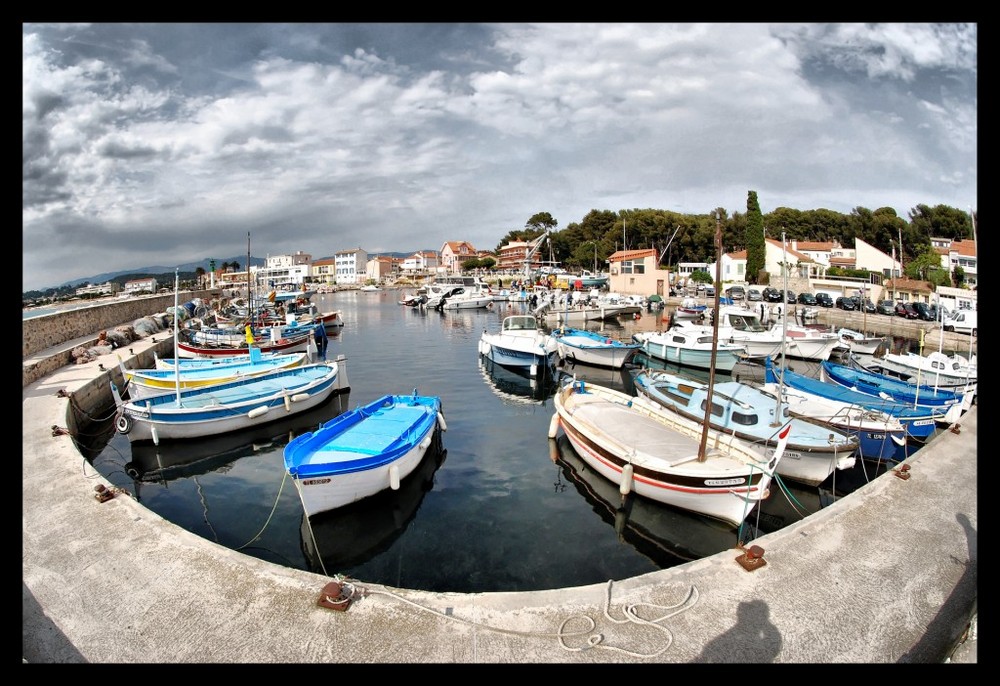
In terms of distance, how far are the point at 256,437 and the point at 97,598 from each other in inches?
417

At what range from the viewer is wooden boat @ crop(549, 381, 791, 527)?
975 cm

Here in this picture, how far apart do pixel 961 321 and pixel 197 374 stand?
140 ft

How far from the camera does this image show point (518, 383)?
2439 centimetres

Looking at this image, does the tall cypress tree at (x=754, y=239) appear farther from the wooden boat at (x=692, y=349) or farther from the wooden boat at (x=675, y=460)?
the wooden boat at (x=675, y=460)

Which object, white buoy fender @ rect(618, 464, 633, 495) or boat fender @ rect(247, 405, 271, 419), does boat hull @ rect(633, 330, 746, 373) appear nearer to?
white buoy fender @ rect(618, 464, 633, 495)

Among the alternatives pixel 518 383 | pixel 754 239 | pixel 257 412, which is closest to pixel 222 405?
pixel 257 412

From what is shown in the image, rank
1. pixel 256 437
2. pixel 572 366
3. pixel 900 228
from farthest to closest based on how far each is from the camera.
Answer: pixel 900 228 < pixel 572 366 < pixel 256 437

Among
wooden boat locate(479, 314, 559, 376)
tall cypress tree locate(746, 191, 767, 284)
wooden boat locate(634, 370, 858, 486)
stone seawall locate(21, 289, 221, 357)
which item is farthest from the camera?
tall cypress tree locate(746, 191, 767, 284)

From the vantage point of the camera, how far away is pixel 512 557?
30.5 ft

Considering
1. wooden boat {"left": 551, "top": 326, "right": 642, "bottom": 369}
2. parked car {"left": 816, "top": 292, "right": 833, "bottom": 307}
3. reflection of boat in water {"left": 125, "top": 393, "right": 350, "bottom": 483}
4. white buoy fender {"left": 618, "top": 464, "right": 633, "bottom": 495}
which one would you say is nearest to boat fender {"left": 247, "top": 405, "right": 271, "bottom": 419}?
reflection of boat in water {"left": 125, "top": 393, "right": 350, "bottom": 483}

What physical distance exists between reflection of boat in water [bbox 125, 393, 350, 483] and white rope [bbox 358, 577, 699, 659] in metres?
10.2

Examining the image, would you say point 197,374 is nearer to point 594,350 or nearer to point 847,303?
point 594,350
